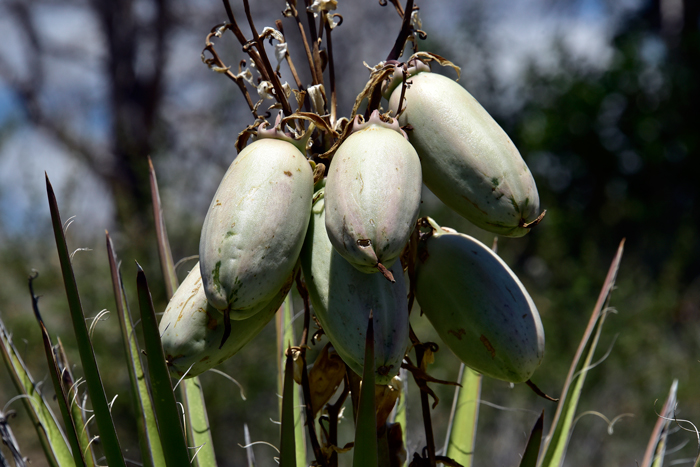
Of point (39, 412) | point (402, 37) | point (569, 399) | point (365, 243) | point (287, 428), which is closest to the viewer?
point (365, 243)

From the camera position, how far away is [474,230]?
14.0 ft

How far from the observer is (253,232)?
603 millimetres

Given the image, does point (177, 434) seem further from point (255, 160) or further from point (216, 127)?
point (216, 127)

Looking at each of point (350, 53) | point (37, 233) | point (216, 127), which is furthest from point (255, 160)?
point (350, 53)

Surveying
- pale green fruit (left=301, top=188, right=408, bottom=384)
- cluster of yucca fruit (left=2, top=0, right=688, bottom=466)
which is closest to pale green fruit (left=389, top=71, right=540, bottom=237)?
cluster of yucca fruit (left=2, top=0, right=688, bottom=466)

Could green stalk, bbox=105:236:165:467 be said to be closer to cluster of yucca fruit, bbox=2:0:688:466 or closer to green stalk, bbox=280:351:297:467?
cluster of yucca fruit, bbox=2:0:688:466

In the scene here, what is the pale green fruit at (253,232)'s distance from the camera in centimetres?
60

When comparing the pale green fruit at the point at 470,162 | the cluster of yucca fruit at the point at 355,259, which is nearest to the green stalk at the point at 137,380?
the cluster of yucca fruit at the point at 355,259

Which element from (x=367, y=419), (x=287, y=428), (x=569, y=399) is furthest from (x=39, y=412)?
(x=569, y=399)

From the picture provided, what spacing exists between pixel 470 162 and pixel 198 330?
384 millimetres

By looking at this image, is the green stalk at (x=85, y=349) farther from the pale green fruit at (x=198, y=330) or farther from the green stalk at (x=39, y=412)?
the green stalk at (x=39, y=412)

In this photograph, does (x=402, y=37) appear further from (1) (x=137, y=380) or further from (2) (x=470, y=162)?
(1) (x=137, y=380)

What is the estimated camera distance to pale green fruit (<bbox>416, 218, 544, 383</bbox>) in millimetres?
706

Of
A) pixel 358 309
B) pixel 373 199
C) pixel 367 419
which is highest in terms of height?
pixel 373 199
